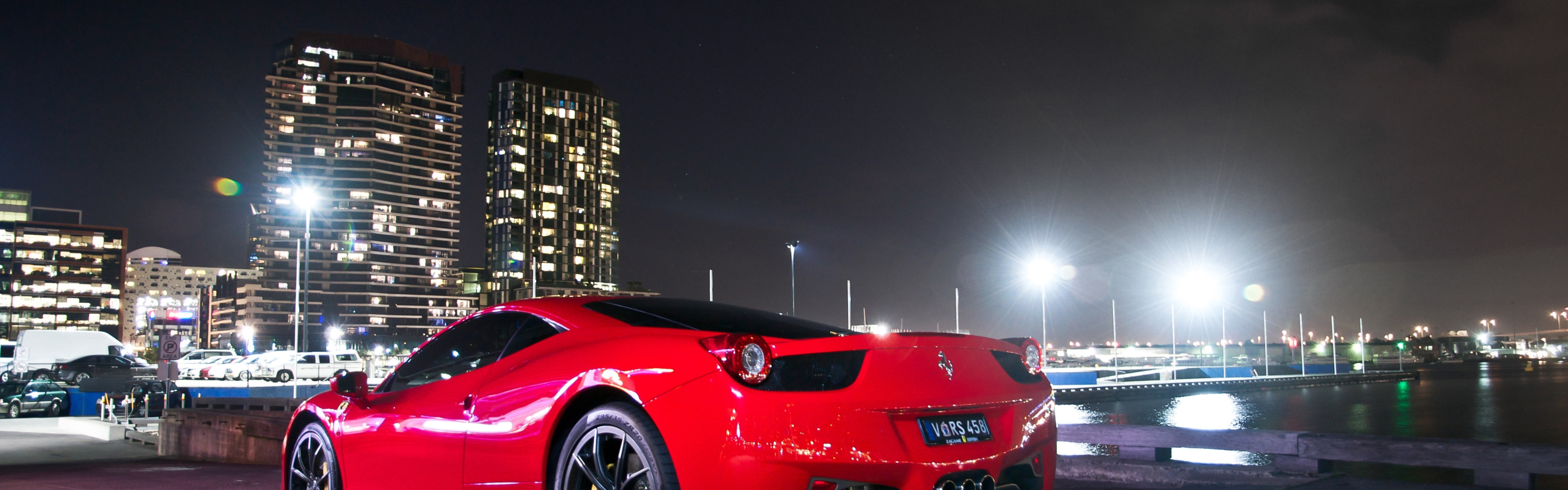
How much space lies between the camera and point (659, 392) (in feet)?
9.93

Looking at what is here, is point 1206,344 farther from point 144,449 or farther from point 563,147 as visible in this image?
point 144,449

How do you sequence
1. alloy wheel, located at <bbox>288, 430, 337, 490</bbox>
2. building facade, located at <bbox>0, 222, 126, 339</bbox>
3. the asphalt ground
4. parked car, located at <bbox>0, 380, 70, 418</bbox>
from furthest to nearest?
building facade, located at <bbox>0, 222, 126, 339</bbox>, parked car, located at <bbox>0, 380, 70, 418</bbox>, the asphalt ground, alloy wheel, located at <bbox>288, 430, 337, 490</bbox>

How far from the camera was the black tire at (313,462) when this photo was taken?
4.55 meters

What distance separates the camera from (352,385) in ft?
14.7

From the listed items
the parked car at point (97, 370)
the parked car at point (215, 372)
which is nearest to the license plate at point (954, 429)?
the parked car at point (97, 370)

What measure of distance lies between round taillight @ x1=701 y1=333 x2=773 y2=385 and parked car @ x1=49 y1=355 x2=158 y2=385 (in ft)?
145

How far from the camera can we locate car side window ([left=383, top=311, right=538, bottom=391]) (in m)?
4.12

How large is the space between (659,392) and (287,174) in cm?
18578

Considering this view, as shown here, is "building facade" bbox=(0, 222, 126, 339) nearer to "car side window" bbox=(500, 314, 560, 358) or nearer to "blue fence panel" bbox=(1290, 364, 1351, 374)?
"blue fence panel" bbox=(1290, 364, 1351, 374)

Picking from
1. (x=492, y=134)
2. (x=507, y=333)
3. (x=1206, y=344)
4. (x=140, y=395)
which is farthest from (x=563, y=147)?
(x=507, y=333)

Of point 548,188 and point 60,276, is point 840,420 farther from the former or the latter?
point 60,276

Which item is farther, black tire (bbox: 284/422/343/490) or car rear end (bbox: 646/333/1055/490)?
black tire (bbox: 284/422/343/490)

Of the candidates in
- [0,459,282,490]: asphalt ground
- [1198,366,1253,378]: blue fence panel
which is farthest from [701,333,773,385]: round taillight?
[1198,366,1253,378]: blue fence panel

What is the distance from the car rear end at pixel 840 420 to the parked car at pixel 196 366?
4592cm
